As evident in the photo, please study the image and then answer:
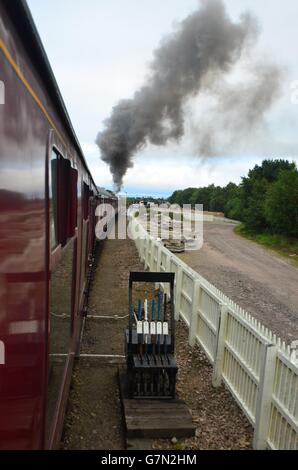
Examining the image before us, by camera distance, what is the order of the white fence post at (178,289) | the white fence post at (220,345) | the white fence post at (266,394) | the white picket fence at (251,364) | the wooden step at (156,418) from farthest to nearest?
1. the white fence post at (178,289)
2. the white fence post at (220,345)
3. the wooden step at (156,418)
4. the white fence post at (266,394)
5. the white picket fence at (251,364)

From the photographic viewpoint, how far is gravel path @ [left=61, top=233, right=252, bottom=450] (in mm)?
4410

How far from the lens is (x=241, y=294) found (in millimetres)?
12523

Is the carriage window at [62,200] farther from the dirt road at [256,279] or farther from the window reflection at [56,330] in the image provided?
the dirt road at [256,279]

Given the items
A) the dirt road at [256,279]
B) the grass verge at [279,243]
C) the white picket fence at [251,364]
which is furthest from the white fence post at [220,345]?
the grass verge at [279,243]

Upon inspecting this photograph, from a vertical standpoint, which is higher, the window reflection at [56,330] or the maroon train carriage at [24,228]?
the maroon train carriage at [24,228]

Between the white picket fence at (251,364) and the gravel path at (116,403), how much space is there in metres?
0.20

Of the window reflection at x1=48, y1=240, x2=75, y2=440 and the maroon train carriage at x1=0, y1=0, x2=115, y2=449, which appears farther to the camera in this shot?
the window reflection at x1=48, y1=240, x2=75, y2=440

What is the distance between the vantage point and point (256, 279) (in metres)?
15.5

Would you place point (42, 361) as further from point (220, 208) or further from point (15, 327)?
point (220, 208)

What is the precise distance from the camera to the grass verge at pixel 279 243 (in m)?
23.4

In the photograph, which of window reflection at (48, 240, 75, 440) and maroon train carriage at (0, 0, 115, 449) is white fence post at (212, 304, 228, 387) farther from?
maroon train carriage at (0, 0, 115, 449)

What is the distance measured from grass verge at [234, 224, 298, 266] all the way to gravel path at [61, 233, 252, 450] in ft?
50.3

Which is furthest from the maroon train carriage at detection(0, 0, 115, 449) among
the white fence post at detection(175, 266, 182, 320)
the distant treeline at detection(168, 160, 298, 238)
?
the distant treeline at detection(168, 160, 298, 238)
